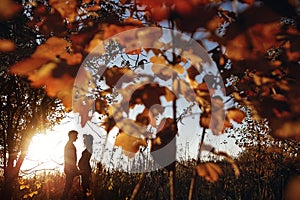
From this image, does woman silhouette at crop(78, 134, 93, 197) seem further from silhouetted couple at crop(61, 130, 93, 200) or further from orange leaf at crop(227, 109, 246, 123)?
orange leaf at crop(227, 109, 246, 123)

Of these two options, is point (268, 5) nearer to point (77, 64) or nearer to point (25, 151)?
point (77, 64)

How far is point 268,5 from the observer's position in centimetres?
122

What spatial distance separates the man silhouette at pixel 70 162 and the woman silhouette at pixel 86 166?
0.15 metres

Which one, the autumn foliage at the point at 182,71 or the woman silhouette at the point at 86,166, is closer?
the autumn foliage at the point at 182,71

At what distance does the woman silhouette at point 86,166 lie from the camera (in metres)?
7.37

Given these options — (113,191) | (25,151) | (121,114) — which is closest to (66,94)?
(121,114)

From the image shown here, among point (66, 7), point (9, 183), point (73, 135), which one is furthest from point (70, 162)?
point (66, 7)

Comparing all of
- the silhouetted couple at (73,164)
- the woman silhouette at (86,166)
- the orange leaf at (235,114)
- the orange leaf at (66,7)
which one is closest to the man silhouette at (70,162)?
the silhouetted couple at (73,164)

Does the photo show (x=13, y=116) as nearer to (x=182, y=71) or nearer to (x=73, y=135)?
(x=73, y=135)

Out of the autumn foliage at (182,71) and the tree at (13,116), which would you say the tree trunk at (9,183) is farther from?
the autumn foliage at (182,71)

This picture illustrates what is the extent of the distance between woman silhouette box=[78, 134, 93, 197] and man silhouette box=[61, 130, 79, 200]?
0.15 m

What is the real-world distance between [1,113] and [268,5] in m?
9.64

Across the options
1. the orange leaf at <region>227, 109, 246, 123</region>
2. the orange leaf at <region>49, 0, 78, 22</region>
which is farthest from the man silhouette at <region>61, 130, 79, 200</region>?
the orange leaf at <region>227, 109, 246, 123</region>

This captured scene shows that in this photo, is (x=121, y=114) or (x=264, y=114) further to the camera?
(x=121, y=114)
